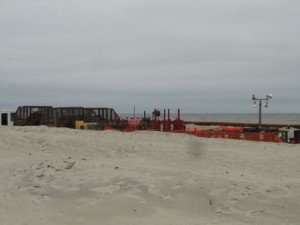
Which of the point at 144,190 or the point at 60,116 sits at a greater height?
the point at 60,116

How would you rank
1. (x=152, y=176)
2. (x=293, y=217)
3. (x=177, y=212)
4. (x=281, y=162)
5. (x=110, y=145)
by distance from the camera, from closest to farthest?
(x=293, y=217), (x=177, y=212), (x=152, y=176), (x=281, y=162), (x=110, y=145)

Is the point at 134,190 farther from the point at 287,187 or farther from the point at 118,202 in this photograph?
the point at 287,187

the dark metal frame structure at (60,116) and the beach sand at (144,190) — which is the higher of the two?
the dark metal frame structure at (60,116)

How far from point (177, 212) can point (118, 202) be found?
0.98 metres

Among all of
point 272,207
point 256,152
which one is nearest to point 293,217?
point 272,207

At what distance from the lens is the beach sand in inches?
252

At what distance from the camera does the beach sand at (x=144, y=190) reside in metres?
6.41

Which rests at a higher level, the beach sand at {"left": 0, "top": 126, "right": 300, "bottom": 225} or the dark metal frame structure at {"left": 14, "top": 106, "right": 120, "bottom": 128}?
the dark metal frame structure at {"left": 14, "top": 106, "right": 120, "bottom": 128}

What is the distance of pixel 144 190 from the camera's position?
7.43m

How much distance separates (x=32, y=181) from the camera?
830 centimetres

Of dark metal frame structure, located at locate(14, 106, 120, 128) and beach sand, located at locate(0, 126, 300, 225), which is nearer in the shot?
beach sand, located at locate(0, 126, 300, 225)

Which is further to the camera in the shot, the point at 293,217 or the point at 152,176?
the point at 152,176

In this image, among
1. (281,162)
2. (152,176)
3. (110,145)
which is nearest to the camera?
(152,176)

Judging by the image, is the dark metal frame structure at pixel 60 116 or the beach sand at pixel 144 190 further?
the dark metal frame structure at pixel 60 116
